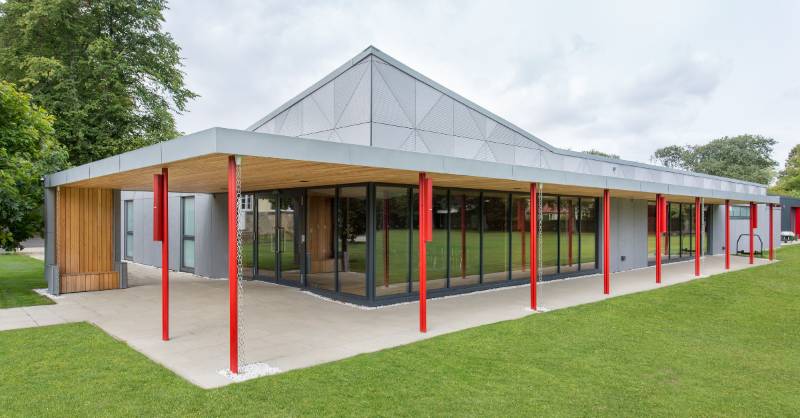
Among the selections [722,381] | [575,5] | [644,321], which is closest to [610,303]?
[644,321]

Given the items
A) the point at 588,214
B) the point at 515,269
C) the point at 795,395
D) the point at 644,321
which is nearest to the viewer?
the point at 795,395

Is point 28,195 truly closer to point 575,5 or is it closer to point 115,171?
point 115,171

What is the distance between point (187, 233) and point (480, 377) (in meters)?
12.0

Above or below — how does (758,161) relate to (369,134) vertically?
above

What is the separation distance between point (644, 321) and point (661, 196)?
18.6ft

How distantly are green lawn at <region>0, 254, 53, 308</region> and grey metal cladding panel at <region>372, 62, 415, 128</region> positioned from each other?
8.38 meters

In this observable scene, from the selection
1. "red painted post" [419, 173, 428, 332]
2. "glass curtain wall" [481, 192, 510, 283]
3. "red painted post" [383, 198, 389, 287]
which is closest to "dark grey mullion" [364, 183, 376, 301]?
"red painted post" [383, 198, 389, 287]

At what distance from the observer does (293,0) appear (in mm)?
17203

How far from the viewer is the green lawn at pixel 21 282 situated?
32.1 ft

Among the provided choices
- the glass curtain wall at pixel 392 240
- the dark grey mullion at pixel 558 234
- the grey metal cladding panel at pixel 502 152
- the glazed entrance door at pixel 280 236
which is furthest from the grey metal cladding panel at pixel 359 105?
the dark grey mullion at pixel 558 234

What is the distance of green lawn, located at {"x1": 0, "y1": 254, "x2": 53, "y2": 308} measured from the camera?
32.1ft

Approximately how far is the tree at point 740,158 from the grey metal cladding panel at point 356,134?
56896mm

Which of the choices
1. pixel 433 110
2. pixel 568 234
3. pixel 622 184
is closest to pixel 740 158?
pixel 568 234

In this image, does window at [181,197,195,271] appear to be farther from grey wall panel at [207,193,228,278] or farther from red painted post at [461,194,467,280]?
red painted post at [461,194,467,280]
